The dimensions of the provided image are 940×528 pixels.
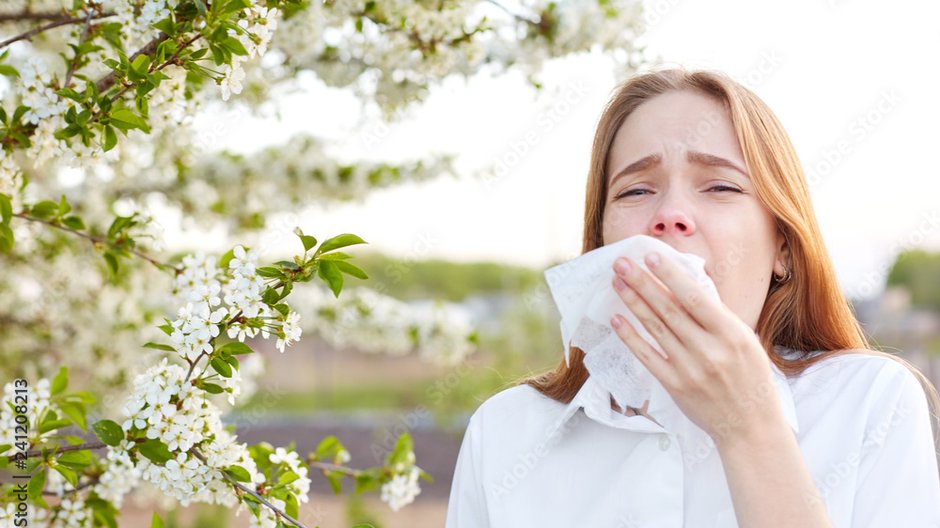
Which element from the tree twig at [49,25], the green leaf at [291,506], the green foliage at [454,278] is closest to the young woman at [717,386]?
the green leaf at [291,506]

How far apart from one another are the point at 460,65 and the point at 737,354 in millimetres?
1273

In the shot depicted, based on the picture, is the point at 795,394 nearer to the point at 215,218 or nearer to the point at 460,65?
the point at 460,65

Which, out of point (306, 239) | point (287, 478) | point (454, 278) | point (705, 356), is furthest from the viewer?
point (454, 278)

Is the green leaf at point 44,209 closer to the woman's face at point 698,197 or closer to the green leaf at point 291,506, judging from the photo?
the green leaf at point 291,506

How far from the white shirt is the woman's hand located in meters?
0.19

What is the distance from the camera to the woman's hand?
3.49 ft

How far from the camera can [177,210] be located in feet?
10.3

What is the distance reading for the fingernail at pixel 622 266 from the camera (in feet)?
3.67

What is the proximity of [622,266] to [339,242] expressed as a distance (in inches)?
15.8

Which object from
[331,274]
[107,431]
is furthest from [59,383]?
[331,274]

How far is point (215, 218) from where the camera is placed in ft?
10.2

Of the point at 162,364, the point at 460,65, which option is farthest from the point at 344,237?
the point at 460,65

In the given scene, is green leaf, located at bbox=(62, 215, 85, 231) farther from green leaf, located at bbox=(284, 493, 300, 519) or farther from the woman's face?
the woman's face

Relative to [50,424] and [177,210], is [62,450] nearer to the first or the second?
[50,424]
